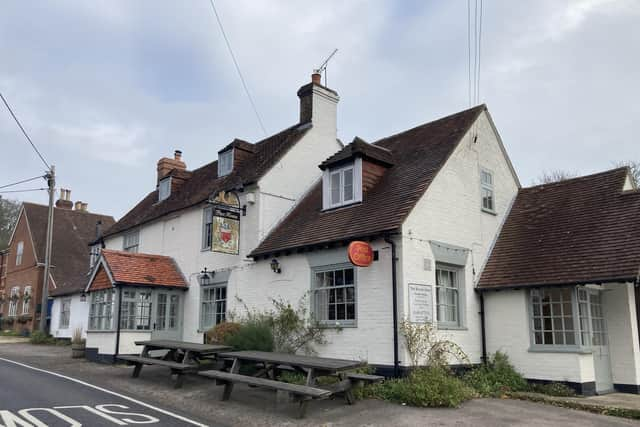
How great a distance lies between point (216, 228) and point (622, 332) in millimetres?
11030

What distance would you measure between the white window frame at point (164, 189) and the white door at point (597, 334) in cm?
1754

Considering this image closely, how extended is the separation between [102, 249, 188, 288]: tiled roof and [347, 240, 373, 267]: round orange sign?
9010 millimetres

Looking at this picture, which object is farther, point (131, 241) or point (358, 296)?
point (131, 241)

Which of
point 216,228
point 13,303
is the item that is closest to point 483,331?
point 216,228

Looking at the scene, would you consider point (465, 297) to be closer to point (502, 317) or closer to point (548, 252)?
point (502, 317)

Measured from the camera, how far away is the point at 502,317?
13.6 metres

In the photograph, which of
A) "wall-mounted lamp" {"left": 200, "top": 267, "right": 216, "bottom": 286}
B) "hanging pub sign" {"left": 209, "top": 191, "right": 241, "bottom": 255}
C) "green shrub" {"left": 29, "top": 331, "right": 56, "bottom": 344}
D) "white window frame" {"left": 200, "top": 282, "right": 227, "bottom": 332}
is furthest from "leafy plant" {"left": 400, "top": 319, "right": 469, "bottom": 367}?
"green shrub" {"left": 29, "top": 331, "right": 56, "bottom": 344}

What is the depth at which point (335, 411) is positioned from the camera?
9.69m

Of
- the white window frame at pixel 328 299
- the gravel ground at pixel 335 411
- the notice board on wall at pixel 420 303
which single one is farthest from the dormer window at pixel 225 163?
the notice board on wall at pixel 420 303

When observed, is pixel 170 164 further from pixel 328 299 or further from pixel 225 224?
pixel 328 299

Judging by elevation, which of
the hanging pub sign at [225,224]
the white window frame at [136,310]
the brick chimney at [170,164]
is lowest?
the white window frame at [136,310]

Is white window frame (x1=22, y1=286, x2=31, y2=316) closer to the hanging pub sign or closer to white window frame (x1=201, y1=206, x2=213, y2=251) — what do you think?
white window frame (x1=201, y1=206, x2=213, y2=251)

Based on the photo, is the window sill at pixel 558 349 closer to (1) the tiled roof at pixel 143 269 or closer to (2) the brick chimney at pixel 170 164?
(1) the tiled roof at pixel 143 269

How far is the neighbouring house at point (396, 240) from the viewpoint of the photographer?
12352 millimetres
